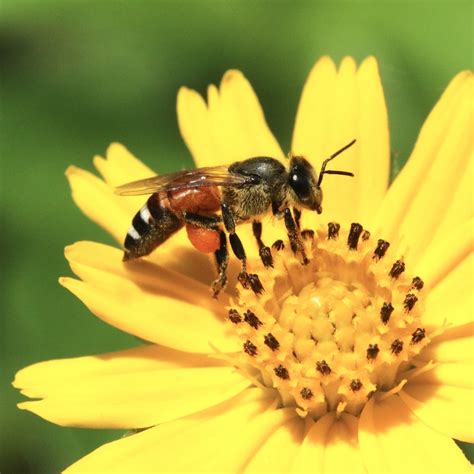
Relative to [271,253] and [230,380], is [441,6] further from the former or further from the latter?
[230,380]

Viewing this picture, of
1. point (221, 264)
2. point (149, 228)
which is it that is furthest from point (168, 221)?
point (221, 264)

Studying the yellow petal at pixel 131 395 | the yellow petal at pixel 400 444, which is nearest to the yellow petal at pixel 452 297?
the yellow petal at pixel 400 444

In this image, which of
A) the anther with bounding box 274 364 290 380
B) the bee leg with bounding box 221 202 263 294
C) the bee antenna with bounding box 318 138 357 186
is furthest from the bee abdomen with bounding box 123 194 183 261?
the anther with bounding box 274 364 290 380

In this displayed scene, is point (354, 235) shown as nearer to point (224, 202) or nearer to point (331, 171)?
point (331, 171)

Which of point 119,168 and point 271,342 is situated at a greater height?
point 119,168

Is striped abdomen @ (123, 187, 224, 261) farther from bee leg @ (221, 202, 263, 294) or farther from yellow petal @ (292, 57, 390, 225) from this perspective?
yellow petal @ (292, 57, 390, 225)

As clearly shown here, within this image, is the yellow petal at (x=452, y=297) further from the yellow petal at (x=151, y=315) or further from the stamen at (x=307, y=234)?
the yellow petal at (x=151, y=315)

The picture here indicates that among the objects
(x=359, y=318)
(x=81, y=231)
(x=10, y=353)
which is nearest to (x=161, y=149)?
(x=81, y=231)
